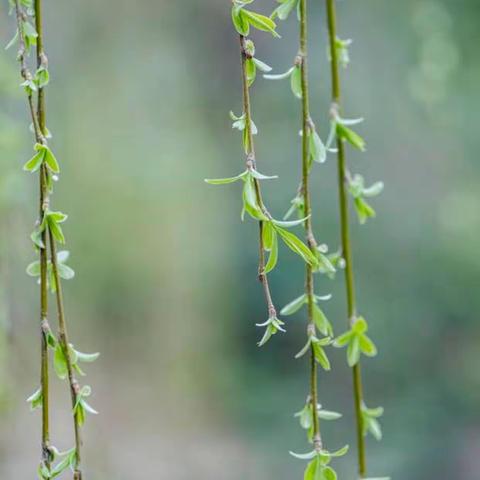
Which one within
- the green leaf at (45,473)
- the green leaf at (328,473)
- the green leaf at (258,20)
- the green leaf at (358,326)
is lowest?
the green leaf at (328,473)

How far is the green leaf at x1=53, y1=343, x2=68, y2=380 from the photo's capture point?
1.38 feet

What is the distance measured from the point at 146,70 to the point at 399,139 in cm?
100

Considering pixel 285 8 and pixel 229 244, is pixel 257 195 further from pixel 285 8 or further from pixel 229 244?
pixel 229 244

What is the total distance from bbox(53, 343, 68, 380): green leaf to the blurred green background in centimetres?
165

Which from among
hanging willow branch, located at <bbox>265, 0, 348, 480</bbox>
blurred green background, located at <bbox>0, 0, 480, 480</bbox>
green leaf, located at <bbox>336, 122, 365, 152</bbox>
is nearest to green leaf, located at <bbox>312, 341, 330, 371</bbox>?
hanging willow branch, located at <bbox>265, 0, 348, 480</bbox>

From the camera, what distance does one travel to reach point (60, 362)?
426 mm

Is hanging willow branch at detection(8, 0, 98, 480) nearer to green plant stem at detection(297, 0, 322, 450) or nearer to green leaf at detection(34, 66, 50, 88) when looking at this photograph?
green leaf at detection(34, 66, 50, 88)

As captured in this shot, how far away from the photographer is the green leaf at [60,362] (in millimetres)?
422

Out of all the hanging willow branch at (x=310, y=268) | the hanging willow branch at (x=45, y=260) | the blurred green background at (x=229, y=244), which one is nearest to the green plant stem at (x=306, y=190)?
the hanging willow branch at (x=310, y=268)

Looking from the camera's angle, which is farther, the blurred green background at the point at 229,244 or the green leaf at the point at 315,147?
the blurred green background at the point at 229,244

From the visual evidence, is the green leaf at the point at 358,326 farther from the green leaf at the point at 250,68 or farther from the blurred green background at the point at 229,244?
the blurred green background at the point at 229,244

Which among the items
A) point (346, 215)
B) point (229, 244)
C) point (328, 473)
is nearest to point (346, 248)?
point (346, 215)

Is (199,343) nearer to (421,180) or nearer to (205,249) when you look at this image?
(205,249)

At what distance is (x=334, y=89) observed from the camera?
1.42ft
